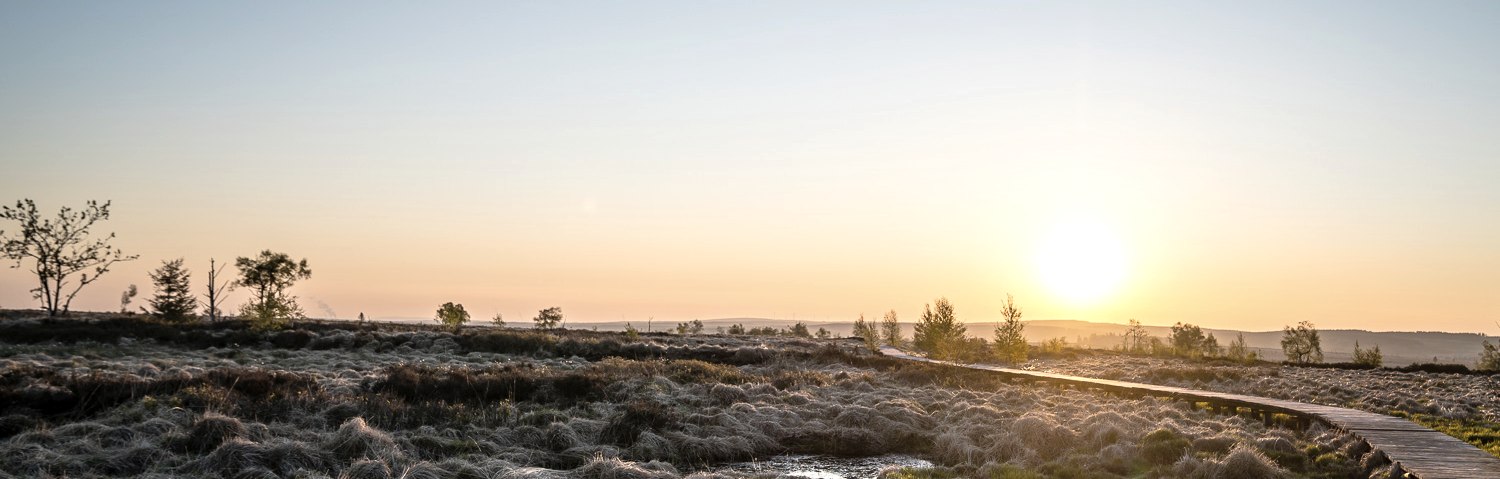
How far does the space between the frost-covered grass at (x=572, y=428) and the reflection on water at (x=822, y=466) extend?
1.72ft

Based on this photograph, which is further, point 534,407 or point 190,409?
point 534,407

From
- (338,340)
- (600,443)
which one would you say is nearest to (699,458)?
(600,443)

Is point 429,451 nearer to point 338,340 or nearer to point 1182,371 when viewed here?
point 338,340

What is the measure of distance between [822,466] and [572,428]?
534 centimetres

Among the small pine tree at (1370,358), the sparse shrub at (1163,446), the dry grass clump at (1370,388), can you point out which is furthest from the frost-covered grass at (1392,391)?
the small pine tree at (1370,358)

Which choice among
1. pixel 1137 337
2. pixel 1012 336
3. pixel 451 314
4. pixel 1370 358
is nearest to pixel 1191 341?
Answer: pixel 1137 337

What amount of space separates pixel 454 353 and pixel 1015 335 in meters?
32.4

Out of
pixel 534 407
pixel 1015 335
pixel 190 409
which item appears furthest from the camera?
pixel 1015 335

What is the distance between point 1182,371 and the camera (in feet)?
139

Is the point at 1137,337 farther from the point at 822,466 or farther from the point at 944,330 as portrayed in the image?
the point at 822,466

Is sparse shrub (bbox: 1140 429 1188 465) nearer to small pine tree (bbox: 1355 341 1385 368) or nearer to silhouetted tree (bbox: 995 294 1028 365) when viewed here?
silhouetted tree (bbox: 995 294 1028 365)

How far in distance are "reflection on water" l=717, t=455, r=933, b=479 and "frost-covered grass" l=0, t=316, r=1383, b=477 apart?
0.52 metres

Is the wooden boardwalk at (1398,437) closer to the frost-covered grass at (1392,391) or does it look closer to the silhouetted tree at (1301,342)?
the frost-covered grass at (1392,391)

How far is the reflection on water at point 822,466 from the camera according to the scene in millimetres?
14430
